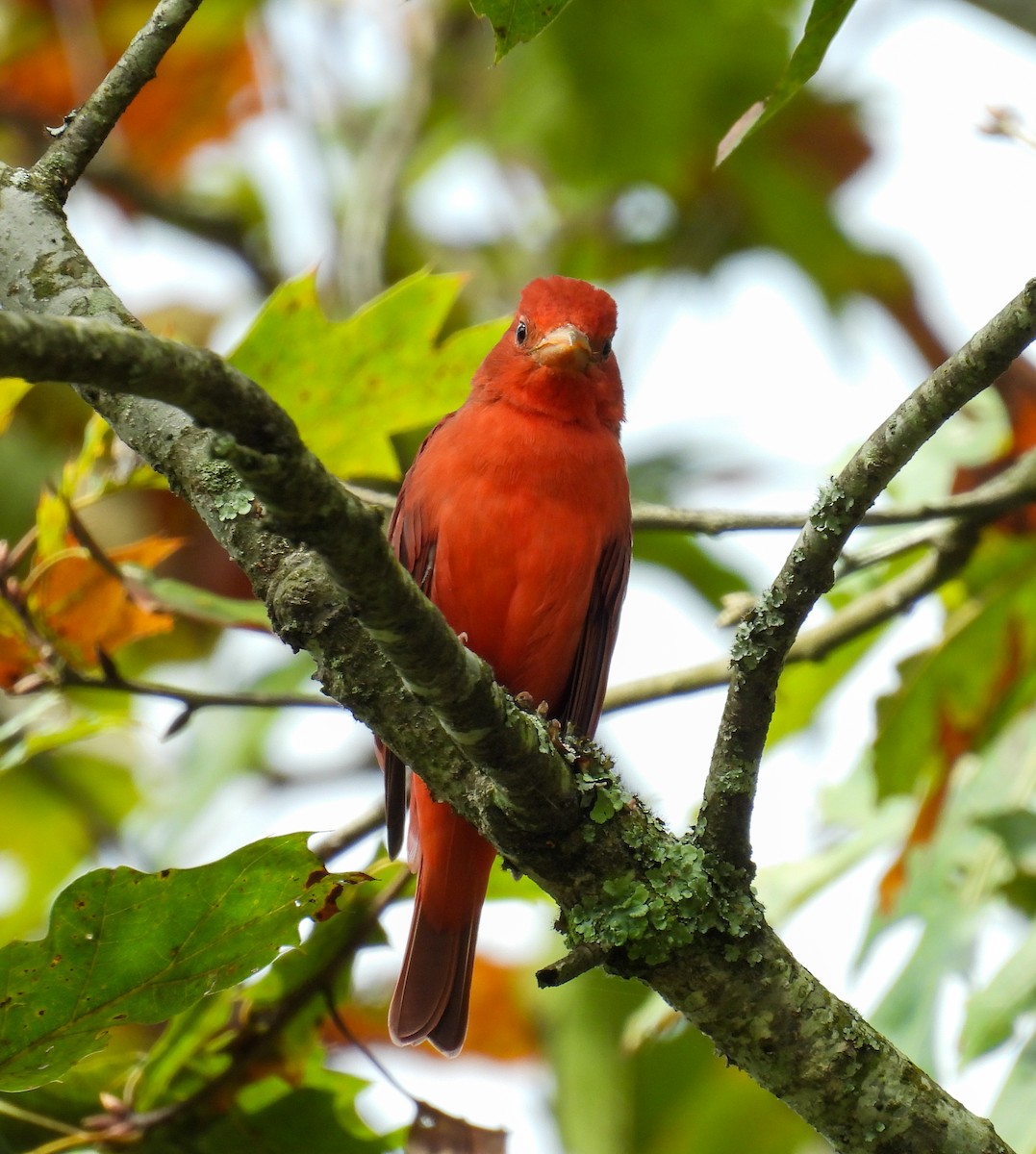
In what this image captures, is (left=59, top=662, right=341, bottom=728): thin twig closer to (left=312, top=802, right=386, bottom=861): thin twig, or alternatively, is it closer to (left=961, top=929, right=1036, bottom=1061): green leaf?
(left=312, top=802, right=386, bottom=861): thin twig

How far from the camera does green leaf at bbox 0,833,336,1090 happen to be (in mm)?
2570

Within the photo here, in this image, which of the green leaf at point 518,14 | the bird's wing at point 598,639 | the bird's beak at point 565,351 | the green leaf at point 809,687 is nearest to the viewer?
the green leaf at point 518,14

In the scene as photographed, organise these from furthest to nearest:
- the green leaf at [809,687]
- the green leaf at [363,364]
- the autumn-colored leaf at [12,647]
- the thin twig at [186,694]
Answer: the green leaf at [809,687] < the green leaf at [363,364] < the autumn-colored leaf at [12,647] < the thin twig at [186,694]

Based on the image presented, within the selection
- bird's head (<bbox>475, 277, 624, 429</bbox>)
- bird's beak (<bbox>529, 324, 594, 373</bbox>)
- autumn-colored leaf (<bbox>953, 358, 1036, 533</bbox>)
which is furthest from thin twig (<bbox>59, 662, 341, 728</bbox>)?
autumn-colored leaf (<bbox>953, 358, 1036, 533</bbox>)

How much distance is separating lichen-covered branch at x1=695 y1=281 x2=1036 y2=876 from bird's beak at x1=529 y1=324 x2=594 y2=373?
6.18 ft

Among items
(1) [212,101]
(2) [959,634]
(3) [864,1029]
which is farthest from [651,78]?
(3) [864,1029]

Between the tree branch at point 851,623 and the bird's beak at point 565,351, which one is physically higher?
the bird's beak at point 565,351

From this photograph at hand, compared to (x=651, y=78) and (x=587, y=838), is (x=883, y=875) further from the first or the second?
(x=651, y=78)

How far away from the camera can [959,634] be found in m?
4.12

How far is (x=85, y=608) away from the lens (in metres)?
3.57

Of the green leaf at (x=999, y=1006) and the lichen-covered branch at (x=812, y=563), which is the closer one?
the lichen-covered branch at (x=812, y=563)

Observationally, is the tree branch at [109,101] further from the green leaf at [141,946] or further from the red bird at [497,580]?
the red bird at [497,580]

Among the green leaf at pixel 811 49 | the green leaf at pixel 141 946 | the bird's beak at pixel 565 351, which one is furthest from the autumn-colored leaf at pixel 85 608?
the green leaf at pixel 811 49

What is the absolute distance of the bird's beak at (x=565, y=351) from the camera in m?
4.08
